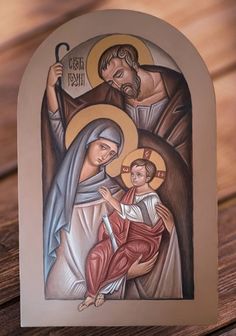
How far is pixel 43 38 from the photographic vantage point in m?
0.54

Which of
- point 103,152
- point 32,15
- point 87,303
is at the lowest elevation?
point 87,303

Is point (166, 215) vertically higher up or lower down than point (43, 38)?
lower down

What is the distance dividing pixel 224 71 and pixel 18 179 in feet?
0.67

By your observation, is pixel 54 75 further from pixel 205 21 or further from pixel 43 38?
pixel 205 21

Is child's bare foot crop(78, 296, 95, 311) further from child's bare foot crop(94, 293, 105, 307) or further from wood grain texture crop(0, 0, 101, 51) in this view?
wood grain texture crop(0, 0, 101, 51)

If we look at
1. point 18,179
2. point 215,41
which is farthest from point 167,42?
point 18,179

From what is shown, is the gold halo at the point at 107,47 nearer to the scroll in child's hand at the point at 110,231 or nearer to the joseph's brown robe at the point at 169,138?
the joseph's brown robe at the point at 169,138

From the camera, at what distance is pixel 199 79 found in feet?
1.77

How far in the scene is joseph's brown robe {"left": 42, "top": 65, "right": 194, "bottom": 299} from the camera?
1.77 feet

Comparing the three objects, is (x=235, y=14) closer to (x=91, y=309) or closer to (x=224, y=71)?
(x=224, y=71)

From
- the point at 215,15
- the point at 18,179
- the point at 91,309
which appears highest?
the point at 215,15

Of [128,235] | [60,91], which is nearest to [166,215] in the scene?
[128,235]

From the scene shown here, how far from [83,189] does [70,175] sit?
2 centimetres

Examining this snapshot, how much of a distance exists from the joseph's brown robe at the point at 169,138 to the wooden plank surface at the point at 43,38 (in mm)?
27
